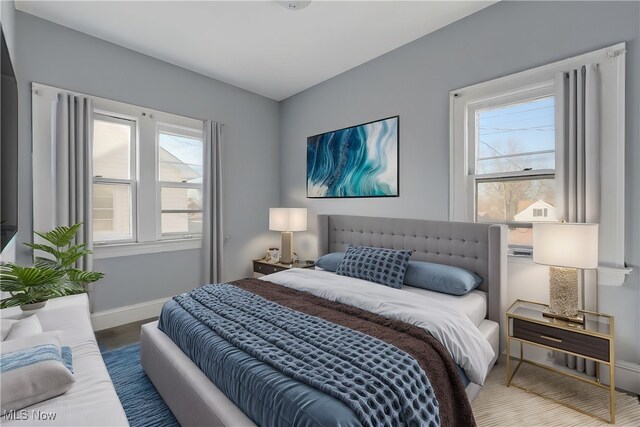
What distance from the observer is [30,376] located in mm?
1091

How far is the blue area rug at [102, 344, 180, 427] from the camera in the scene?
5.98 ft

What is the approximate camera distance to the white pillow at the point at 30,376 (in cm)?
105

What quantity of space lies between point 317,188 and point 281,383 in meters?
3.03

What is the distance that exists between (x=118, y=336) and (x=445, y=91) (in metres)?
3.93

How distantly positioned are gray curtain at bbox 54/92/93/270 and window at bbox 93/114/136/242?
0.62 feet

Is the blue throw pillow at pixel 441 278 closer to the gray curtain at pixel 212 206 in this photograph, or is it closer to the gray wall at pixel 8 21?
the gray curtain at pixel 212 206

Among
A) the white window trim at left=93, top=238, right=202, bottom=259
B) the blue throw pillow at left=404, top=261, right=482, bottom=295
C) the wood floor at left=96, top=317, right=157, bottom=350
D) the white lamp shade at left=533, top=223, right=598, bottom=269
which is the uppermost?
the white lamp shade at left=533, top=223, right=598, bottom=269

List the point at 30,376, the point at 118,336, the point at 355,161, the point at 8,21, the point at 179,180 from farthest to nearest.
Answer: the point at 179,180, the point at 355,161, the point at 118,336, the point at 8,21, the point at 30,376

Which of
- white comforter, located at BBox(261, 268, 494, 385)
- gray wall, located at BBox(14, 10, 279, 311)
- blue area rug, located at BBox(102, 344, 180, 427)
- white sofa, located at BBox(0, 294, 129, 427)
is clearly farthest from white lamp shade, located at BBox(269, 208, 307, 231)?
white sofa, located at BBox(0, 294, 129, 427)

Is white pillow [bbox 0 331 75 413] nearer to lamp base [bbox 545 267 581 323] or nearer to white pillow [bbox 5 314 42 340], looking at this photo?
white pillow [bbox 5 314 42 340]

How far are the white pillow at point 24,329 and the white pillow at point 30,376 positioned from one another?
0.23m

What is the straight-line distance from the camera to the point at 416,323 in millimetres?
1737

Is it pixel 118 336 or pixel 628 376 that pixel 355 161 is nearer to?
pixel 628 376

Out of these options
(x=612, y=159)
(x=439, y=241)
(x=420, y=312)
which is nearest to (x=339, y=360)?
(x=420, y=312)
